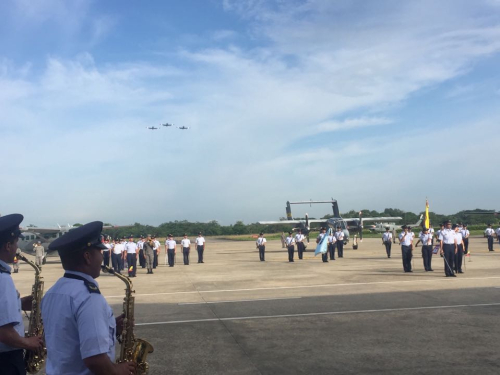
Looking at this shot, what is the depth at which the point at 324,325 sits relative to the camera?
27.0 feet

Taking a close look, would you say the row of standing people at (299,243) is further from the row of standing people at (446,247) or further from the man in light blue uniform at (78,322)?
the man in light blue uniform at (78,322)

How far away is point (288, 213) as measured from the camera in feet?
144

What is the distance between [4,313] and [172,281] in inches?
515

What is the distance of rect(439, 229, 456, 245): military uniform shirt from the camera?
15.1m

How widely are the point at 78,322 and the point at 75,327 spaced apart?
0.07m

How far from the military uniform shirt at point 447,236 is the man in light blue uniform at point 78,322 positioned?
47.3 feet

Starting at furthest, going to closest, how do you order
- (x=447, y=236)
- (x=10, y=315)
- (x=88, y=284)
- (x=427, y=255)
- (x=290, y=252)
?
(x=290, y=252) → (x=427, y=255) → (x=447, y=236) → (x=10, y=315) → (x=88, y=284)

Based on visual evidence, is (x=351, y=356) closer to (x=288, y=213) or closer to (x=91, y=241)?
(x=91, y=241)

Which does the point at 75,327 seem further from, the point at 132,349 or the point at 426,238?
the point at 426,238

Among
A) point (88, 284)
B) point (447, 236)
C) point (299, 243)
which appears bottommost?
point (299, 243)

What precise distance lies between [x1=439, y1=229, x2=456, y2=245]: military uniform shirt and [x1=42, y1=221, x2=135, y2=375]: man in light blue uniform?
14409 mm

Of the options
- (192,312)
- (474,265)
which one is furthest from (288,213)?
(192,312)

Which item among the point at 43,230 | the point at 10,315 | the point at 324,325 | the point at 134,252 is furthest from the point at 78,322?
the point at 43,230

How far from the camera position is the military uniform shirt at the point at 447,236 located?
49.5 ft
